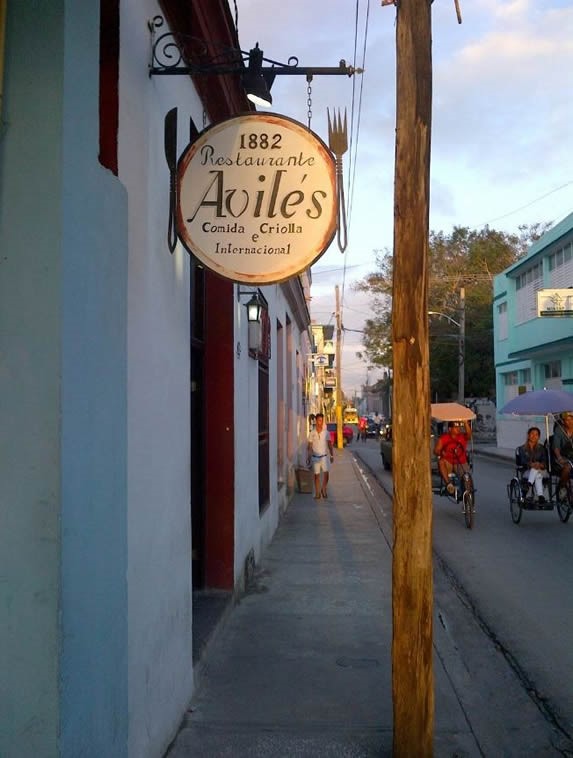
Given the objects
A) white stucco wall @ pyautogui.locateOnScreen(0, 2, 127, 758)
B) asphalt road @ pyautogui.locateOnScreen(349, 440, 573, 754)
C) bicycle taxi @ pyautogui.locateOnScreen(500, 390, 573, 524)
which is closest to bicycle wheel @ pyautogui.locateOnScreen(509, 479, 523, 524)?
bicycle taxi @ pyautogui.locateOnScreen(500, 390, 573, 524)

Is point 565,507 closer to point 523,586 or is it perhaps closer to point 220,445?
point 523,586

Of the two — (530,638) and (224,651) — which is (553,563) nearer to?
(530,638)

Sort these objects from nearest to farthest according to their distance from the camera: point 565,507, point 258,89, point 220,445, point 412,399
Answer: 1. point 412,399
2. point 258,89
3. point 220,445
4. point 565,507

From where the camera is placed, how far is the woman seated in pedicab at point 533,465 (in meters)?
12.2

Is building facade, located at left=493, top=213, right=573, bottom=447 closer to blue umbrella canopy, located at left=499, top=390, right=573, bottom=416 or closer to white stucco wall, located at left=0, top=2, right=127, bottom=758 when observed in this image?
blue umbrella canopy, located at left=499, top=390, right=573, bottom=416

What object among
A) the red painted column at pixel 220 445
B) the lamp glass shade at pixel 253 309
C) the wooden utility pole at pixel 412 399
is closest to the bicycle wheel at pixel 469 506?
the lamp glass shade at pixel 253 309

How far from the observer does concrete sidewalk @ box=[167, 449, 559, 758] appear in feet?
14.9

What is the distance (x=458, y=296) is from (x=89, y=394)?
47.2 metres

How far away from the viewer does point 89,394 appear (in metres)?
3.13

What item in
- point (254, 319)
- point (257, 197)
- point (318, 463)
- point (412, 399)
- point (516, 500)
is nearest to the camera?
point (412, 399)

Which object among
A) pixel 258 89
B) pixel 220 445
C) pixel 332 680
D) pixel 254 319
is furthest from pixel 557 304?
pixel 258 89

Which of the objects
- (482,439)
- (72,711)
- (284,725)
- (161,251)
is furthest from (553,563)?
(482,439)

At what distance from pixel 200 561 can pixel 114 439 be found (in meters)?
4.14

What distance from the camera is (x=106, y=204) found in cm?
337
